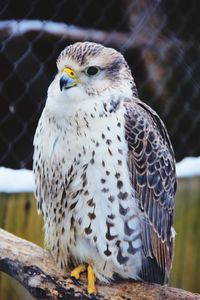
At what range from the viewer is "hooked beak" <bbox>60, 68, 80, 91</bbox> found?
2676 millimetres

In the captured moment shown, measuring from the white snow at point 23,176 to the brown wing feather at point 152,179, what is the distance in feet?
3.74

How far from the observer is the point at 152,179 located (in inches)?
113

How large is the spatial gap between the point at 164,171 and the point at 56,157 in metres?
0.37

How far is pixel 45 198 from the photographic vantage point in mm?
2867

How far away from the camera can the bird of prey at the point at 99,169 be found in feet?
8.95

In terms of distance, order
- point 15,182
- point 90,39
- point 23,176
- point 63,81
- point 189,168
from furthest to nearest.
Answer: point 90,39 < point 189,168 < point 23,176 < point 15,182 < point 63,81

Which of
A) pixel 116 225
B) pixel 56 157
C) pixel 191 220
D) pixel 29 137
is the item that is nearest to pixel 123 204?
pixel 116 225

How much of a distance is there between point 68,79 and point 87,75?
0.08 meters

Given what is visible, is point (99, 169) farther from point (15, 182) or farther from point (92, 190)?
point (15, 182)

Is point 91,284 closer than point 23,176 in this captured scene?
Yes

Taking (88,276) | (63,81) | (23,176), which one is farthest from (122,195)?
(23,176)

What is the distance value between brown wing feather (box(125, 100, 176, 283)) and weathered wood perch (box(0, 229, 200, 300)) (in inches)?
3.7

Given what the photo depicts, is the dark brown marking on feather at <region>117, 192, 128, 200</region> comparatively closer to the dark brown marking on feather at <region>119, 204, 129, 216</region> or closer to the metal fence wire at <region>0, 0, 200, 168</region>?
the dark brown marking on feather at <region>119, 204, 129, 216</region>

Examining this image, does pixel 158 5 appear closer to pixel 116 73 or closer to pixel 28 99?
pixel 28 99
